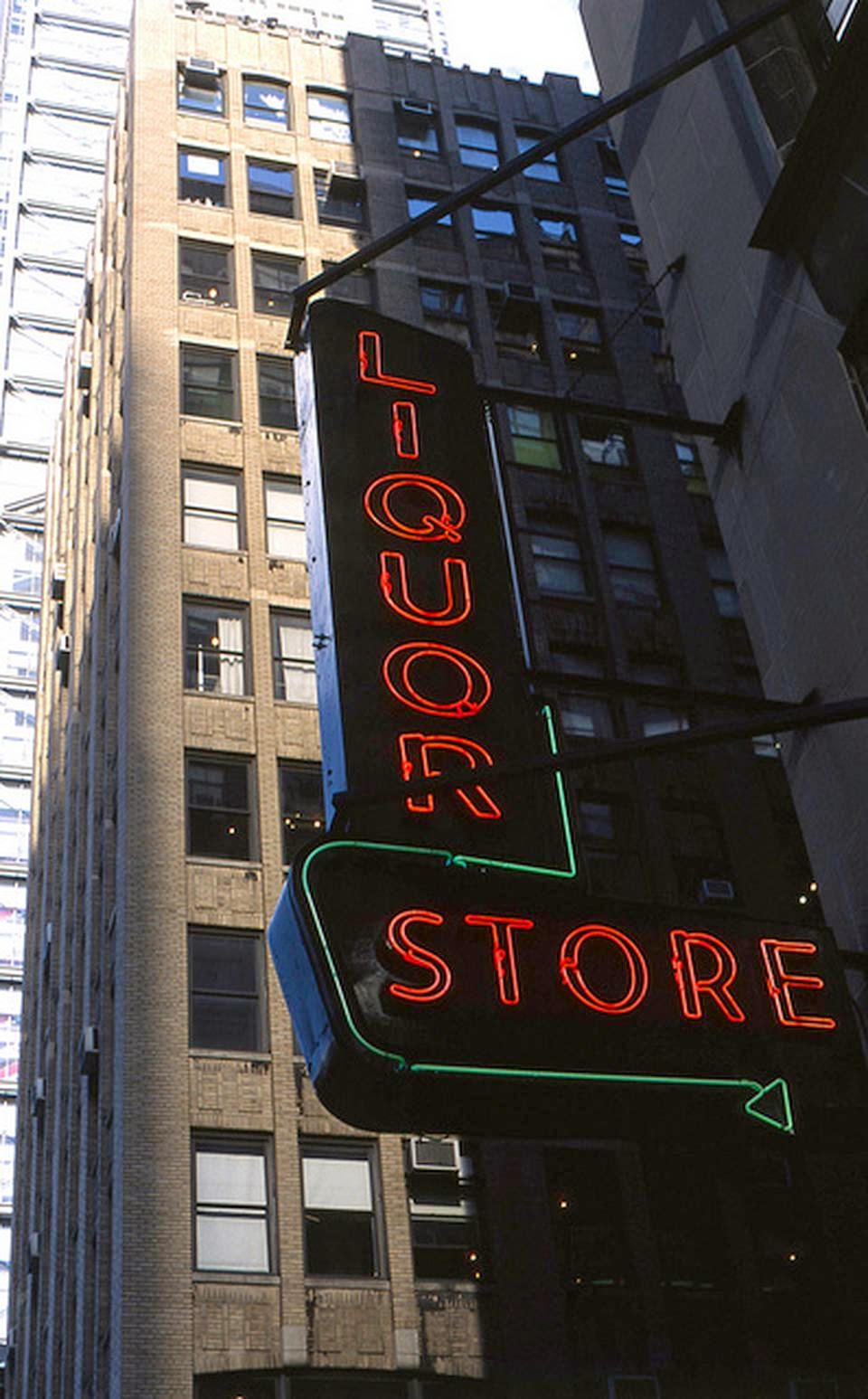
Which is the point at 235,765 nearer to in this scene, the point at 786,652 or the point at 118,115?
the point at 786,652

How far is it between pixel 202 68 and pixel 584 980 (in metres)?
41.2

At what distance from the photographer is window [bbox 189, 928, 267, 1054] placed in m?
29.0

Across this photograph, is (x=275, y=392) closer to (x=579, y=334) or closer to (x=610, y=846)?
(x=579, y=334)

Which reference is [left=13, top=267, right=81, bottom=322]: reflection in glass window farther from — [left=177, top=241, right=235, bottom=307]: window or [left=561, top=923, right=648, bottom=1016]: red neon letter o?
[left=561, top=923, right=648, bottom=1016]: red neon letter o

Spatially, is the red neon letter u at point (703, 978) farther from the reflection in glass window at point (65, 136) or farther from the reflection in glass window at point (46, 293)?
the reflection in glass window at point (65, 136)

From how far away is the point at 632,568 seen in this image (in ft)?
132

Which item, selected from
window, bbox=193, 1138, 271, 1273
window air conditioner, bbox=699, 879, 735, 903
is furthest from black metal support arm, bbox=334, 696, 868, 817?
window air conditioner, bbox=699, 879, 735, 903

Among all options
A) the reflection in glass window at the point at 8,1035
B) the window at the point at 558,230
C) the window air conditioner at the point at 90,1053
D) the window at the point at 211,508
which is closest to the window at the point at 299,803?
the window air conditioner at the point at 90,1053

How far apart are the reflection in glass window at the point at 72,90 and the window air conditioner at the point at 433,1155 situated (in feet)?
402

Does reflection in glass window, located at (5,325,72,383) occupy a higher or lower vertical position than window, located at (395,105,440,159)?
higher

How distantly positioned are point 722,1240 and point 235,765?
40.7ft

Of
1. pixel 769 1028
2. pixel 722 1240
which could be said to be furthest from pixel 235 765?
pixel 769 1028

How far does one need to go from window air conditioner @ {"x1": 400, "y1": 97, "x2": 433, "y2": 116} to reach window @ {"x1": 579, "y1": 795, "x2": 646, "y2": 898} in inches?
965

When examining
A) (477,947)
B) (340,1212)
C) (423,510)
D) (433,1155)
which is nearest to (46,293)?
(433,1155)
